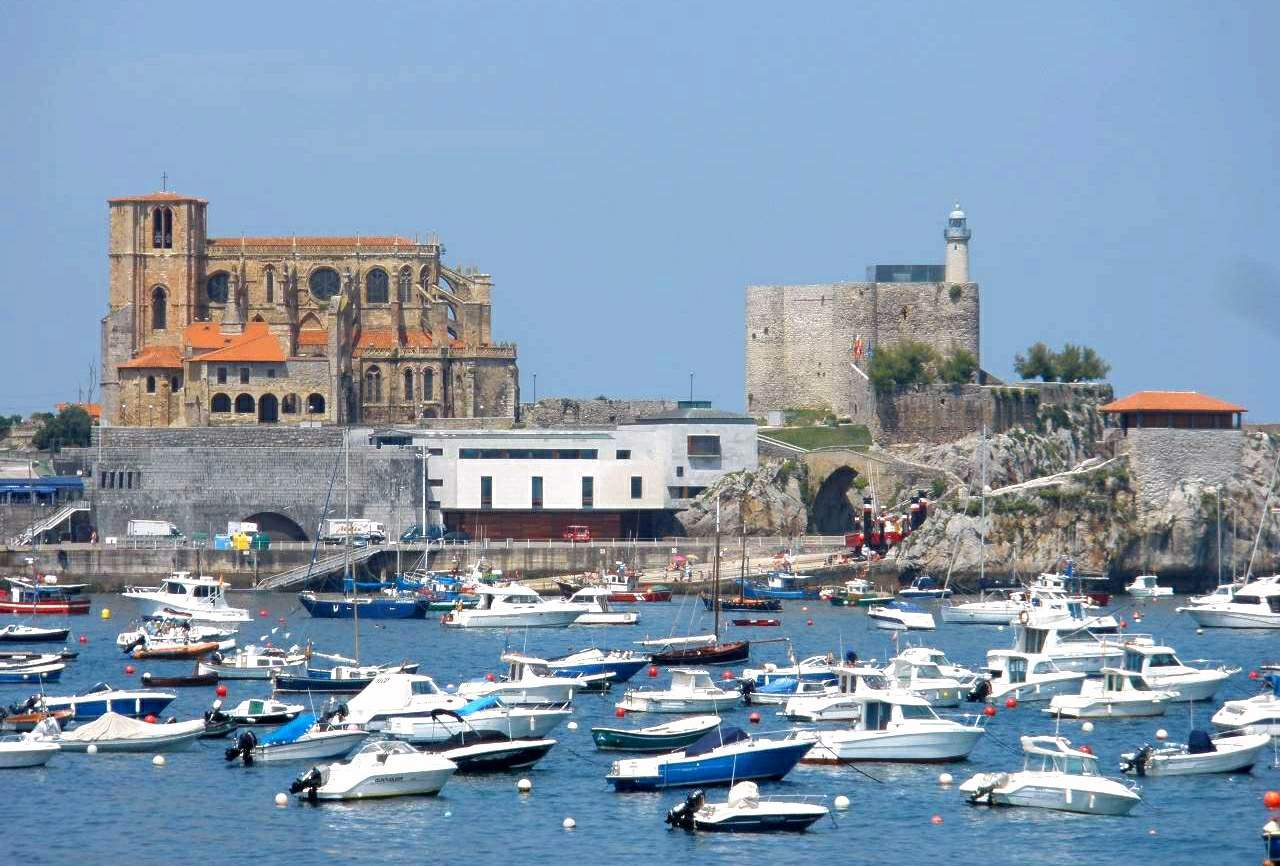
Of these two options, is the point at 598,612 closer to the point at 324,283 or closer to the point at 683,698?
the point at 683,698

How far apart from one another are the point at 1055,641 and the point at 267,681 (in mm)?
19346

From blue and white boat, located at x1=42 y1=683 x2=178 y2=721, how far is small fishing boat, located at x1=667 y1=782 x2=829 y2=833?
15779 millimetres

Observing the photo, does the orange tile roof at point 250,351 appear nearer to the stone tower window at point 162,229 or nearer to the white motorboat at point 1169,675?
the stone tower window at point 162,229

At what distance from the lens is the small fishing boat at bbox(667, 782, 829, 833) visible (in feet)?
144

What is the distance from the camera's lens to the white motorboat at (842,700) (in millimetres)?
53656

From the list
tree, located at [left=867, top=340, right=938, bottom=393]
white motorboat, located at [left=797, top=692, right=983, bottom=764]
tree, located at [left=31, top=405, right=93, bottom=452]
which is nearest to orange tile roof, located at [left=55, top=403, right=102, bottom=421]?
tree, located at [left=31, top=405, right=93, bottom=452]

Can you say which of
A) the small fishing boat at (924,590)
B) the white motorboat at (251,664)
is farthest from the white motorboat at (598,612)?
the white motorboat at (251,664)

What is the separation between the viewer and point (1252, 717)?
53.0 m


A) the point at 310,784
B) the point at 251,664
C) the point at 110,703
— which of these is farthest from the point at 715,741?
the point at 251,664

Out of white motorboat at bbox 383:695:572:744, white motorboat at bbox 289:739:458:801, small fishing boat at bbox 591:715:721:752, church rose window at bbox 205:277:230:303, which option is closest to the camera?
white motorboat at bbox 289:739:458:801

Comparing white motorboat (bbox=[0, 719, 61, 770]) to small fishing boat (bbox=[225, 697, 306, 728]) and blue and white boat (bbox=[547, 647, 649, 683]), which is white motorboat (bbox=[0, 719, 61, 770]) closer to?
small fishing boat (bbox=[225, 697, 306, 728])

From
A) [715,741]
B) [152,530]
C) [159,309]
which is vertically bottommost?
[715,741]

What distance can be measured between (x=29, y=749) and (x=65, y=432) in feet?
283

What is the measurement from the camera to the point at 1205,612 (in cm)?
8112
